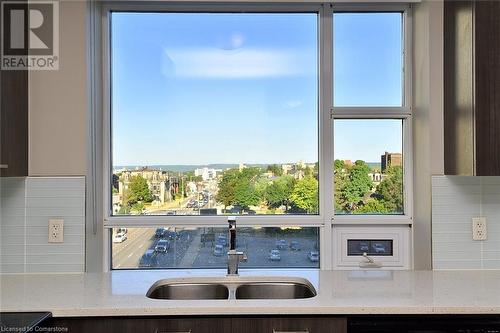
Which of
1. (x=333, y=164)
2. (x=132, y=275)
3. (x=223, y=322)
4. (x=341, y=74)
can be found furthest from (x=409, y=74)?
(x=132, y=275)

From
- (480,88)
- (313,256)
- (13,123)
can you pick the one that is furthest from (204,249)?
(480,88)

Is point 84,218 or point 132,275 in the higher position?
point 84,218

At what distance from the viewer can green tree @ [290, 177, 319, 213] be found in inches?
93.8

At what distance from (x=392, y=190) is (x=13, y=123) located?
199 cm

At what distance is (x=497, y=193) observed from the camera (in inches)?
85.0

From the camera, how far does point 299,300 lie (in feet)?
5.40

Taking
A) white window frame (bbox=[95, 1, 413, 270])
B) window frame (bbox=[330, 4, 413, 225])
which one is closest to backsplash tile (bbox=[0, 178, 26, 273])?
white window frame (bbox=[95, 1, 413, 270])

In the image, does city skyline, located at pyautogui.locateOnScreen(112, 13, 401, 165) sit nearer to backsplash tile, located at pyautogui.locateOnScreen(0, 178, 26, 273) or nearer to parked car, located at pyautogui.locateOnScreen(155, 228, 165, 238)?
parked car, located at pyautogui.locateOnScreen(155, 228, 165, 238)

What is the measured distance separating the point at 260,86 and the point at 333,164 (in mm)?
611

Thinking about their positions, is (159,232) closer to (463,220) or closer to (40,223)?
(40,223)

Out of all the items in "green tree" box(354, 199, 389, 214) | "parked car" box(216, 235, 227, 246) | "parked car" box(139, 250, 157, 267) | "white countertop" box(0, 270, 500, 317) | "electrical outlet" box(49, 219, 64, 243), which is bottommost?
"white countertop" box(0, 270, 500, 317)

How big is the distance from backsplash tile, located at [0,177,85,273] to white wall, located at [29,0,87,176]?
83mm

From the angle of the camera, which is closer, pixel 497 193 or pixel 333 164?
pixel 497 193

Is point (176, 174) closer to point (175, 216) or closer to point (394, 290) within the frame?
point (175, 216)
